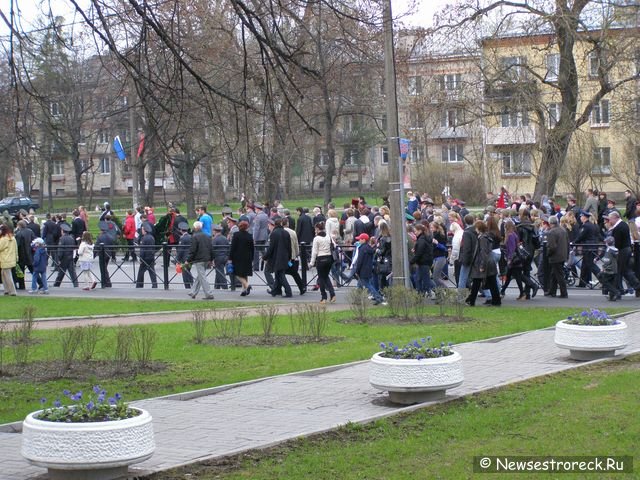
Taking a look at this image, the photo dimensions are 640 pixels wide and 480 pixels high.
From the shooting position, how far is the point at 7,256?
80.6 ft

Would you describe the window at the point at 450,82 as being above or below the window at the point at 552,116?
above

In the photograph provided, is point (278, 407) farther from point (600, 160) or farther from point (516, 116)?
point (600, 160)

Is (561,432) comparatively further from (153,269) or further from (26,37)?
(153,269)

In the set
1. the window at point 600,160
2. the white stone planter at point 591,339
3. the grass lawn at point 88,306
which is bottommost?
the grass lawn at point 88,306

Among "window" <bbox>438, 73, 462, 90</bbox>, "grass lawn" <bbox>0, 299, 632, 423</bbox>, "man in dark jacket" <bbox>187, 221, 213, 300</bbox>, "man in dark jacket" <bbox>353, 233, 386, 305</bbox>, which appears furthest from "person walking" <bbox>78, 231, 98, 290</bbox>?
"window" <bbox>438, 73, 462, 90</bbox>

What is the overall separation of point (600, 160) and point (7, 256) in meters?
35.0

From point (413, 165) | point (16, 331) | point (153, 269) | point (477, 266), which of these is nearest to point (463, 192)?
point (413, 165)

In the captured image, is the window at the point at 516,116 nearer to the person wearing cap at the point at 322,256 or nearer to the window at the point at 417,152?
the window at the point at 417,152

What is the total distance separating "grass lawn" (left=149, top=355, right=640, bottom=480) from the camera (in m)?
7.34

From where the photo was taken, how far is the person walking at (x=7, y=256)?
24.6 m

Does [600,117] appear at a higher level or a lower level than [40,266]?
higher

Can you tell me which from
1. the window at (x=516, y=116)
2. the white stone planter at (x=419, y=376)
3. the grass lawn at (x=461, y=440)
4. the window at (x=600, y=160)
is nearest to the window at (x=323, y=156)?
the window at (x=516, y=116)

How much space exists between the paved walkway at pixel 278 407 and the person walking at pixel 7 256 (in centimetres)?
1425

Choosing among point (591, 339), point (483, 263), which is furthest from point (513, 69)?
point (591, 339)
